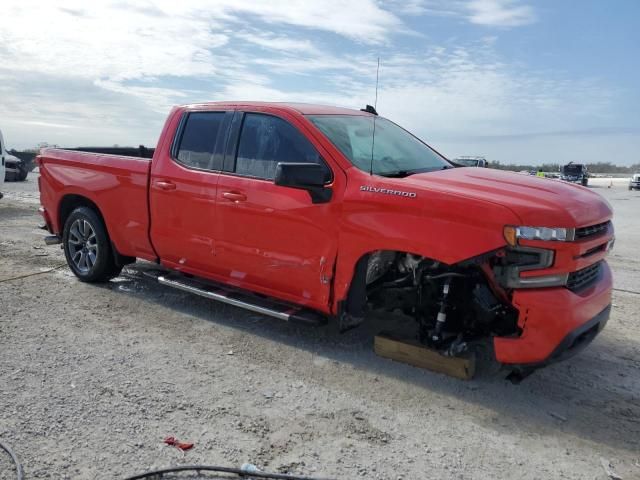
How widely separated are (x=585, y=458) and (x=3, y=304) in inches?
206

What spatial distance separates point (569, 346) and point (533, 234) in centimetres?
76

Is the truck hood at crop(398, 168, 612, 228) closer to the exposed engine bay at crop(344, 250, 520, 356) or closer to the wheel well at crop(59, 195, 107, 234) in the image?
the exposed engine bay at crop(344, 250, 520, 356)

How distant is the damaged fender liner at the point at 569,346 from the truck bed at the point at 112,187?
3651mm

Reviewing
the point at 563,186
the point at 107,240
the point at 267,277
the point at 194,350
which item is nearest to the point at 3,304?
the point at 107,240

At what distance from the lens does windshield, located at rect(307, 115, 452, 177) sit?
179 inches

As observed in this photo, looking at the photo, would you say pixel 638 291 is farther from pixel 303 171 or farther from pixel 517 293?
pixel 303 171

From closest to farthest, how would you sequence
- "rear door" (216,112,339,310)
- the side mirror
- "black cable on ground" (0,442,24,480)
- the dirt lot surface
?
"black cable on ground" (0,442,24,480) < the dirt lot surface < the side mirror < "rear door" (216,112,339,310)

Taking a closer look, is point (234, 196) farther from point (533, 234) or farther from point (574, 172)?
point (574, 172)

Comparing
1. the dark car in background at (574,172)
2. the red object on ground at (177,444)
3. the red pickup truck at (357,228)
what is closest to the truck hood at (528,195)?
the red pickup truck at (357,228)

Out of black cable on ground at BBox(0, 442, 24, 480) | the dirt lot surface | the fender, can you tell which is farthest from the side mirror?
black cable on ground at BBox(0, 442, 24, 480)

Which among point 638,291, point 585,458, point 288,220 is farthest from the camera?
point 638,291

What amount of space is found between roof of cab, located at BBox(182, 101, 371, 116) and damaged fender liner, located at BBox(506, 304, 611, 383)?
2597 millimetres

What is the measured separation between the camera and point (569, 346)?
3.61m

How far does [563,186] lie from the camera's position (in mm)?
4211
